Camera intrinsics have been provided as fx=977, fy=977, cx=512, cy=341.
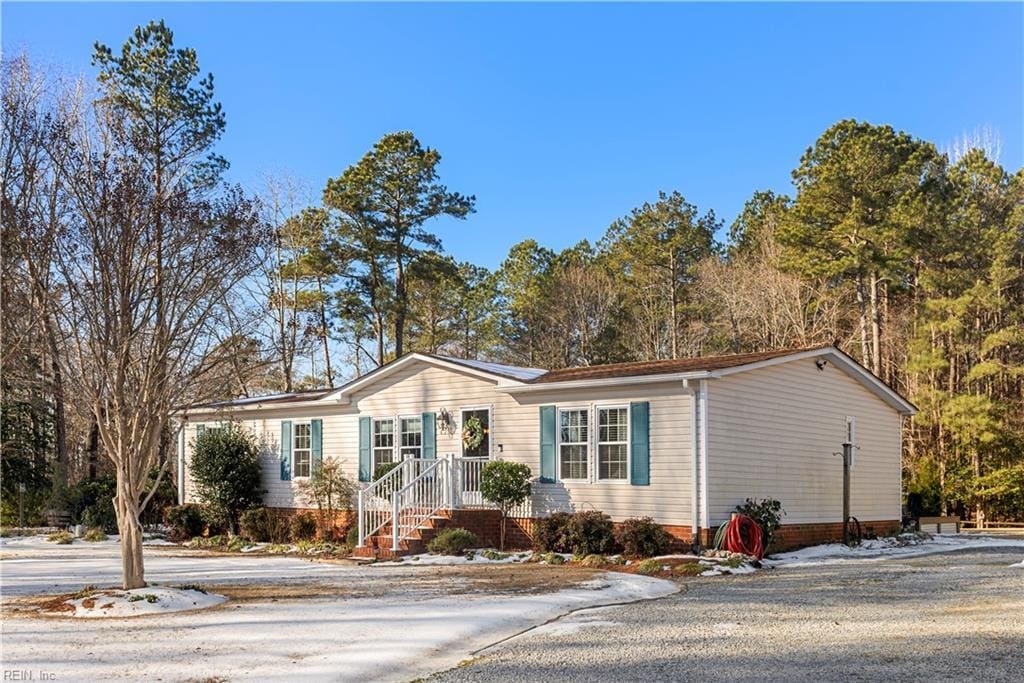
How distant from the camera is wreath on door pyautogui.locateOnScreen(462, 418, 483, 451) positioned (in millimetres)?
18047

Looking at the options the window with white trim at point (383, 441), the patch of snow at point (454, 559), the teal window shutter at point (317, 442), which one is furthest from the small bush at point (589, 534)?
the teal window shutter at point (317, 442)

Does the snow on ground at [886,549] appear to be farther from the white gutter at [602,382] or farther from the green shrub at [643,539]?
the white gutter at [602,382]

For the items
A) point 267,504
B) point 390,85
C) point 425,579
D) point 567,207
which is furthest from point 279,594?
point 567,207

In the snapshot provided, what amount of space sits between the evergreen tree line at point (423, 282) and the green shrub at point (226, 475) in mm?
2329

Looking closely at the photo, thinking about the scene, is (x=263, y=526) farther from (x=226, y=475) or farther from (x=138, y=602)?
(x=138, y=602)

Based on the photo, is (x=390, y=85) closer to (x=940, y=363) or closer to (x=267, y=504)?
(x=267, y=504)

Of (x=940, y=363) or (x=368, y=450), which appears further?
(x=940, y=363)

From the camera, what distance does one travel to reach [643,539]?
15.1m

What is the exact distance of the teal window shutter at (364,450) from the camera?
19578 mm

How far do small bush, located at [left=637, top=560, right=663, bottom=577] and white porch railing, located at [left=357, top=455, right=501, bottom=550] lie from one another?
13.3 ft

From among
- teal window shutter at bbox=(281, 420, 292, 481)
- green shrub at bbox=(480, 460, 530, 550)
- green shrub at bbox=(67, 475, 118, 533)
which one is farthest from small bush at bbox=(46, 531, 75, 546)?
green shrub at bbox=(480, 460, 530, 550)

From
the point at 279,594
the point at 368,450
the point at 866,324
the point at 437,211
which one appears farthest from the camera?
the point at 437,211

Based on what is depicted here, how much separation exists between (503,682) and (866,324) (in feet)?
87.4

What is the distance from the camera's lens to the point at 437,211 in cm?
3631
